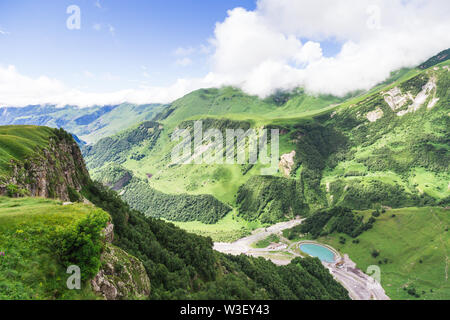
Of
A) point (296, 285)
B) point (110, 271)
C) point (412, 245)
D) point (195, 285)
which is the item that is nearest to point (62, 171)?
point (110, 271)

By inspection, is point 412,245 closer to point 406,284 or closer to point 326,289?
point 406,284

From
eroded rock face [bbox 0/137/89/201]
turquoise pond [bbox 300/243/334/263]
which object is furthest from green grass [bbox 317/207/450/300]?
eroded rock face [bbox 0/137/89/201]

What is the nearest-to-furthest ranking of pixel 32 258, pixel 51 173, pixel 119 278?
pixel 32 258, pixel 119 278, pixel 51 173

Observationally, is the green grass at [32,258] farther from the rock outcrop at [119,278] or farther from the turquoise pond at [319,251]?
the turquoise pond at [319,251]

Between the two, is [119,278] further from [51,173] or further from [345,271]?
[345,271]

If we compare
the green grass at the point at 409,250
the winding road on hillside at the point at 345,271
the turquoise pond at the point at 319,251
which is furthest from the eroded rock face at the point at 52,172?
the green grass at the point at 409,250

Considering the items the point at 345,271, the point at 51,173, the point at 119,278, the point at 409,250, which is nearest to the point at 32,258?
the point at 119,278
